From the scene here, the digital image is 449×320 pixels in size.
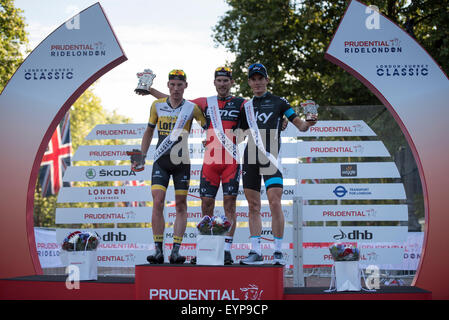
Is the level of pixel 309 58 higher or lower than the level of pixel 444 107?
higher

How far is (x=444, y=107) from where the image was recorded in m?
5.95

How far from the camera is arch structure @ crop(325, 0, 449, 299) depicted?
575cm

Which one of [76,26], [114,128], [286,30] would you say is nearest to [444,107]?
[76,26]

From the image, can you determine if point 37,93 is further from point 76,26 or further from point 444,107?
point 444,107

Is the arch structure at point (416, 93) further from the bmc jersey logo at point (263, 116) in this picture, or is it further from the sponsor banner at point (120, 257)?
the sponsor banner at point (120, 257)

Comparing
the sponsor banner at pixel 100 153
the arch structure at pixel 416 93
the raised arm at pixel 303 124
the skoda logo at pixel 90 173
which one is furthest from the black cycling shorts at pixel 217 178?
the skoda logo at pixel 90 173

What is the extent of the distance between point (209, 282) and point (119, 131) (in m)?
4.99

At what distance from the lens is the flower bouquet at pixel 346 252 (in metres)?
4.74

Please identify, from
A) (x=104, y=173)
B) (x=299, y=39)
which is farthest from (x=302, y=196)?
(x=299, y=39)

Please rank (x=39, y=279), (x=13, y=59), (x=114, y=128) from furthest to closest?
(x=13, y=59) < (x=114, y=128) < (x=39, y=279)

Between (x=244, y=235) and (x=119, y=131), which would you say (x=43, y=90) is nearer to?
(x=119, y=131)

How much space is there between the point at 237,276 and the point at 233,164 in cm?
134

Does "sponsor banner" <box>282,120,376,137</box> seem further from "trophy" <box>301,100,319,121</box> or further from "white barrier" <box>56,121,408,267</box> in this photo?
"trophy" <box>301,100,319,121</box>
